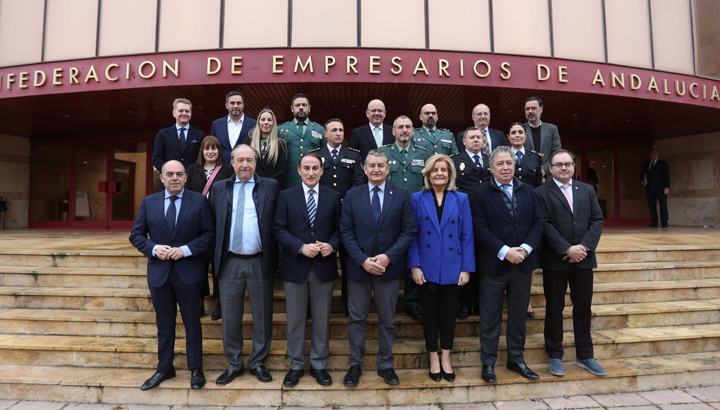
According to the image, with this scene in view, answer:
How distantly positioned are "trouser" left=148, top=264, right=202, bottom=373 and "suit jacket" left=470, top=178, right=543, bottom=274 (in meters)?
2.66

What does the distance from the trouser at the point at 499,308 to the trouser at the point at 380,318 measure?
86 centimetres

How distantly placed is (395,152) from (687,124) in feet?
37.6

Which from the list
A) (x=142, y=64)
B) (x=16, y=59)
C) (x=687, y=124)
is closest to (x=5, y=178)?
(x=16, y=59)

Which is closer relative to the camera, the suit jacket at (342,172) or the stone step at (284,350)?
the stone step at (284,350)

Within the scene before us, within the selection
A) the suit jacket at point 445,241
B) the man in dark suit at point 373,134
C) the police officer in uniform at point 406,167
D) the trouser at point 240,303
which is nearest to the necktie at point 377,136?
the man in dark suit at point 373,134

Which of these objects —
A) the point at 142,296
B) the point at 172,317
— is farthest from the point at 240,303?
the point at 142,296

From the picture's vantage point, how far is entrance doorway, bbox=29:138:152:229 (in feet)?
40.2

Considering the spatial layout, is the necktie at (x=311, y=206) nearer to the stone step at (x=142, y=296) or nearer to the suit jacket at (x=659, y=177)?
the stone step at (x=142, y=296)

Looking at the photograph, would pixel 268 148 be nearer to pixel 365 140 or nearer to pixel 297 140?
pixel 297 140

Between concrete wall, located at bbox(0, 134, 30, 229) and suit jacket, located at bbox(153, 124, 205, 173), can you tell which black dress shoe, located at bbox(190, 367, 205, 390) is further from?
concrete wall, located at bbox(0, 134, 30, 229)

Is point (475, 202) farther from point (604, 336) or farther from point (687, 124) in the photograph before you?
point (687, 124)

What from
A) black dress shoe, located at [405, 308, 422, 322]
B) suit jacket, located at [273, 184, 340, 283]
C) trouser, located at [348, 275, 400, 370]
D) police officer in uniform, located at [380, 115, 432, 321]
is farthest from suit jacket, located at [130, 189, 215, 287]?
black dress shoe, located at [405, 308, 422, 322]

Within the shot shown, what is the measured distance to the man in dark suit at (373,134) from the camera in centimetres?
475

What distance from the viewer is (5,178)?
1209 cm
